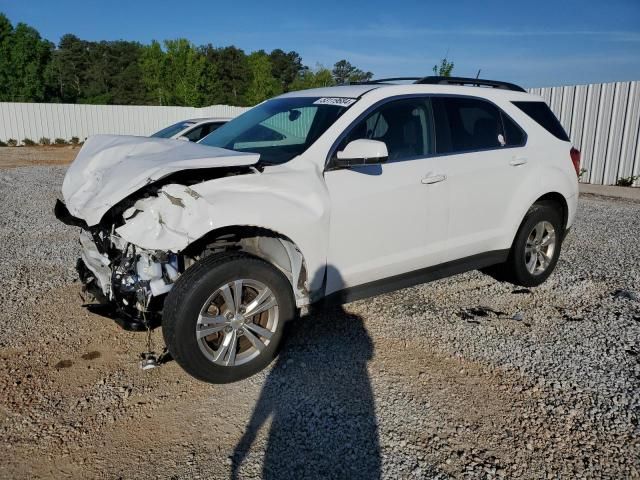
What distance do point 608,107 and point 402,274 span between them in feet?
38.9

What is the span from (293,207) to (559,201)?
3.14 meters

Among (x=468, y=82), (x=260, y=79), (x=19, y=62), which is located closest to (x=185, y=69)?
(x=260, y=79)

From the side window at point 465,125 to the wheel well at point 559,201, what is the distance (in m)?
0.82

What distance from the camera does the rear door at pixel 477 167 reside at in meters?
4.16

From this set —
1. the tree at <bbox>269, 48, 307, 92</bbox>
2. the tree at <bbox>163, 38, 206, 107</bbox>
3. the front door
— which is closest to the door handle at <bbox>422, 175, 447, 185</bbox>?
the front door

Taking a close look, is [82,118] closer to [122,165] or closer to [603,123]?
[603,123]

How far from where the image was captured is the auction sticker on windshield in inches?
151

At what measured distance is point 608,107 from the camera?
42.6 ft

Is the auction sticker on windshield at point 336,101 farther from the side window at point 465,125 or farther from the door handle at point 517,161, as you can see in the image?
the door handle at point 517,161

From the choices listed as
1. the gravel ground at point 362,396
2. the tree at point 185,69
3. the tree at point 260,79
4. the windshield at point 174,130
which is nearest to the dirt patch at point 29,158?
the windshield at point 174,130

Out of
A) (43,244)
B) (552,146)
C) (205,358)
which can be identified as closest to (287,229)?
(205,358)

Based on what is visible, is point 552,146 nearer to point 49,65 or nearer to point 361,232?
point 361,232

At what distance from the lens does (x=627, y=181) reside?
1298 centimetres

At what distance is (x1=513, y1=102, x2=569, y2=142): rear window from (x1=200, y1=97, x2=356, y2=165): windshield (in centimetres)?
202
